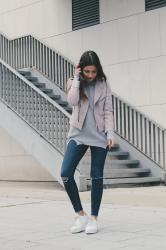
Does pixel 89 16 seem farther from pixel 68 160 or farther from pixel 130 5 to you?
pixel 68 160

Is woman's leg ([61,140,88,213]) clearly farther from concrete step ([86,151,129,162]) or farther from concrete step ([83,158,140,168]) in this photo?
concrete step ([86,151,129,162])

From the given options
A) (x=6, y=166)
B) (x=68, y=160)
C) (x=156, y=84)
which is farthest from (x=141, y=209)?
(x=6, y=166)

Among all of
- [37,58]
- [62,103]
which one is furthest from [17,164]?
[37,58]

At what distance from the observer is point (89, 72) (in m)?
6.10

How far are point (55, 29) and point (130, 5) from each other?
3.04 metres

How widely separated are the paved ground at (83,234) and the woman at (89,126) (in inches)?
15.0

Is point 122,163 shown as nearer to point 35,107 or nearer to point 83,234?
point 35,107

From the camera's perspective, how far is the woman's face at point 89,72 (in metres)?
6.09

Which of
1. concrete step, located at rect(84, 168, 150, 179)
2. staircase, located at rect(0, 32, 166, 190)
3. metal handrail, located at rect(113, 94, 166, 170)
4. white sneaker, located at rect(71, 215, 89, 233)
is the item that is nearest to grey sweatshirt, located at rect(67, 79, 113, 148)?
white sneaker, located at rect(71, 215, 89, 233)

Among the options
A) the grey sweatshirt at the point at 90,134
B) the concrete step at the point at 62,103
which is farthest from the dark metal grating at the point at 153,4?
the grey sweatshirt at the point at 90,134

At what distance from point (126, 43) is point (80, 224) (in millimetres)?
8863

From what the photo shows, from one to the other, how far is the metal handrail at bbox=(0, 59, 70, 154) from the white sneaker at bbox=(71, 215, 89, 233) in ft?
18.5

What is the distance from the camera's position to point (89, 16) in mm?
15500

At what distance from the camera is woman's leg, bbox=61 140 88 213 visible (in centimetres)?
605
